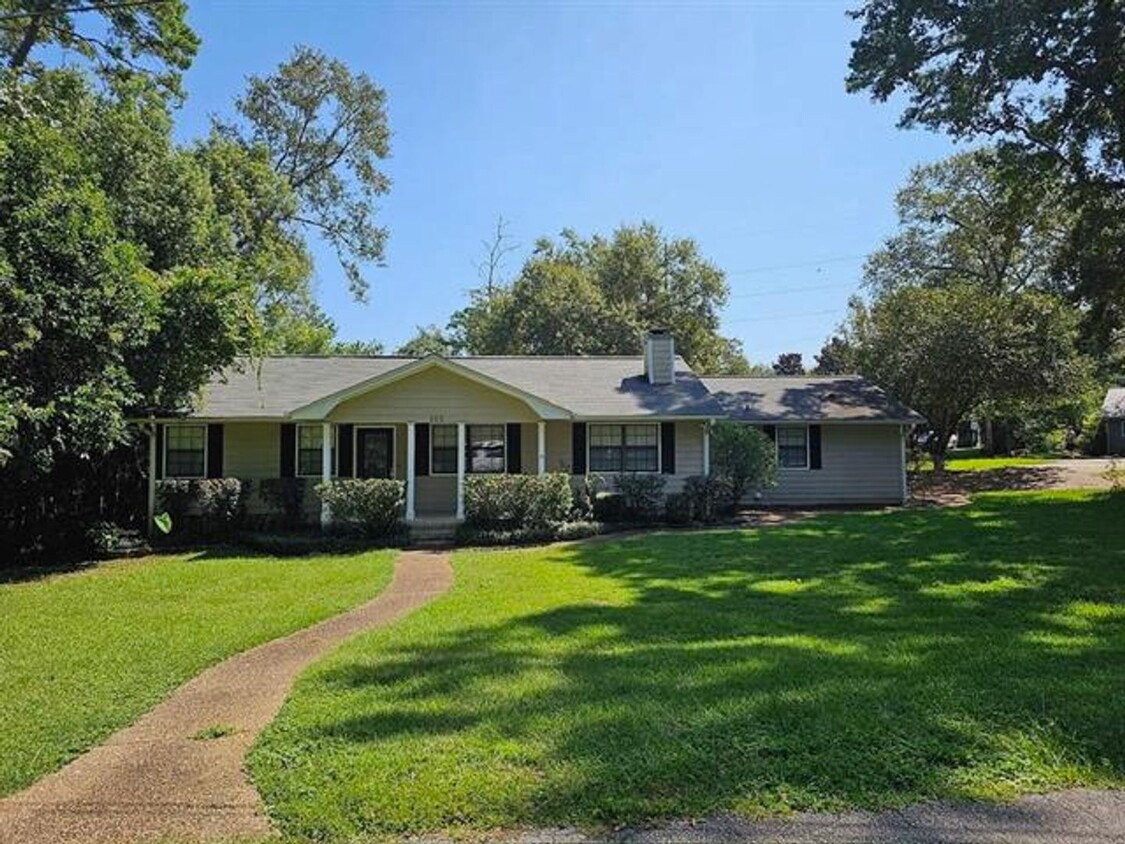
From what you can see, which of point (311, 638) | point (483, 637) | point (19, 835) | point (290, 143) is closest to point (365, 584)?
point (311, 638)

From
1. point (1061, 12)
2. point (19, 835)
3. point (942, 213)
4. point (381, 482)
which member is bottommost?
point (19, 835)

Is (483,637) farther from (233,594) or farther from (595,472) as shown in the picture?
(595,472)

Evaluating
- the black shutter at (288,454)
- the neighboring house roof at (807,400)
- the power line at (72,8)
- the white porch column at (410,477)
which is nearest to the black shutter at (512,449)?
the white porch column at (410,477)

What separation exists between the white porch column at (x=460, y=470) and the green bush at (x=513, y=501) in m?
0.58

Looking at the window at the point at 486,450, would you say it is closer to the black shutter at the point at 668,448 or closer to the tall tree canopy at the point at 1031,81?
the black shutter at the point at 668,448

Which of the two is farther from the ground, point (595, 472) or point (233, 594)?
point (595, 472)

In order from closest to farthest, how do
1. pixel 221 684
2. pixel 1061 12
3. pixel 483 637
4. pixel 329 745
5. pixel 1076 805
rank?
1. pixel 1076 805
2. pixel 329 745
3. pixel 221 684
4. pixel 483 637
5. pixel 1061 12

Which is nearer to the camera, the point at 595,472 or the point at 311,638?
the point at 311,638

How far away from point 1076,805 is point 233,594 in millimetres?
9416

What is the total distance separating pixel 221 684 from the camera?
6188mm

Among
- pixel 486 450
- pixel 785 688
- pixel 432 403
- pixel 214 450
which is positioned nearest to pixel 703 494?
pixel 486 450

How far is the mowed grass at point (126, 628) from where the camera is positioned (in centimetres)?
525

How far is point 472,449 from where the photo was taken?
1803 centimetres

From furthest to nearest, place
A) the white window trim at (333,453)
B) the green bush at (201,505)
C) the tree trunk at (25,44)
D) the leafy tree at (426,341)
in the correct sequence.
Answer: the leafy tree at (426,341) → the white window trim at (333,453) → the green bush at (201,505) → the tree trunk at (25,44)
